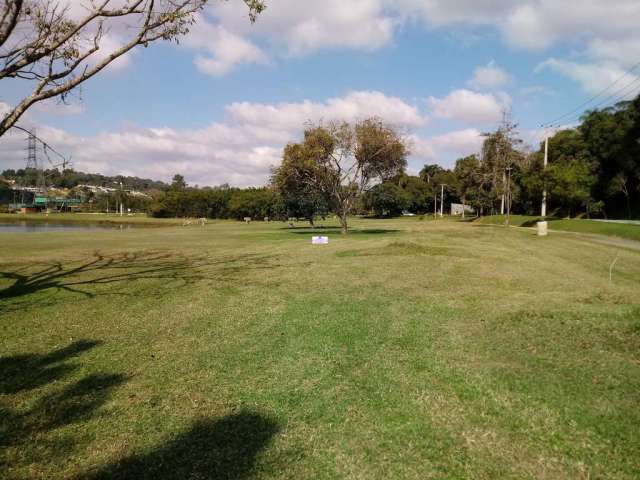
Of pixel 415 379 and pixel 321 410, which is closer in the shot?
pixel 321 410

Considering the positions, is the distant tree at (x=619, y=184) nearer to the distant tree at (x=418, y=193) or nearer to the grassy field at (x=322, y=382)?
the grassy field at (x=322, y=382)

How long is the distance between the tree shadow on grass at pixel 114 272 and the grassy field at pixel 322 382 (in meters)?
0.41

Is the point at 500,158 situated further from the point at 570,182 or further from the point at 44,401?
the point at 44,401

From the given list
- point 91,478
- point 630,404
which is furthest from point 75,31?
point 630,404

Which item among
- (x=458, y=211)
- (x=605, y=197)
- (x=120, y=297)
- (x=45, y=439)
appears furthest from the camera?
(x=458, y=211)

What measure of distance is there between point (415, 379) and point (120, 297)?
7625 mm

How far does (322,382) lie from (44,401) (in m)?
2.98

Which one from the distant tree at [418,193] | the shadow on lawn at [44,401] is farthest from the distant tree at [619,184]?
the shadow on lawn at [44,401]

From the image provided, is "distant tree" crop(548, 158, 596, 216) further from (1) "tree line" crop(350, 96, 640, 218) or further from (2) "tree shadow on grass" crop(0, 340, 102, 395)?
(2) "tree shadow on grass" crop(0, 340, 102, 395)

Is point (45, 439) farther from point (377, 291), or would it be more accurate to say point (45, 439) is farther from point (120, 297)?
point (377, 291)

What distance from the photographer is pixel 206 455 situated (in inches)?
143

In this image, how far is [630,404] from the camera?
4453 millimetres

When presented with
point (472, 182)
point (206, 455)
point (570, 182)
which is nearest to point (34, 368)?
point (206, 455)

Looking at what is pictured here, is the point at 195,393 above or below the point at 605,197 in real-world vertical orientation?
below
